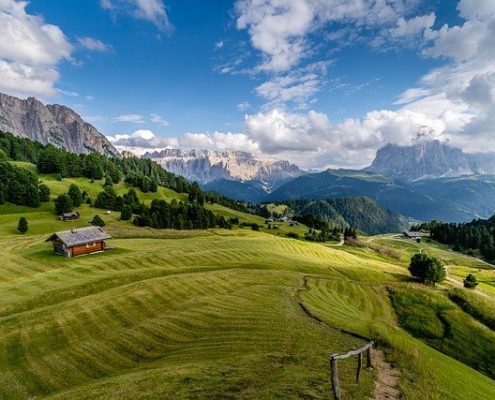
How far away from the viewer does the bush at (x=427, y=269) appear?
7444 cm

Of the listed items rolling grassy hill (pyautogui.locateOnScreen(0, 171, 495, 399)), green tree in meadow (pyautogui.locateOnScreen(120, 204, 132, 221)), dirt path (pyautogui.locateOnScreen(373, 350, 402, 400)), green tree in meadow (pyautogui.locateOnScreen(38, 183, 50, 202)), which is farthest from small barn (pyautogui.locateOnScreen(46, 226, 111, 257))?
green tree in meadow (pyautogui.locateOnScreen(38, 183, 50, 202))

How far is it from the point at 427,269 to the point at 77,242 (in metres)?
73.9

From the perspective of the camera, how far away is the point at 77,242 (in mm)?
74438

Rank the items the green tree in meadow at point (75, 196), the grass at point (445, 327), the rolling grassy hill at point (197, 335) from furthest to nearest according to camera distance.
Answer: the green tree in meadow at point (75, 196), the grass at point (445, 327), the rolling grassy hill at point (197, 335)

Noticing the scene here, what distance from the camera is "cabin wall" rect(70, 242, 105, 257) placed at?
245 feet

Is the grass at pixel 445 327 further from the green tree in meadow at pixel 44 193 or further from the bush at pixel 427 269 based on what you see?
the green tree in meadow at pixel 44 193

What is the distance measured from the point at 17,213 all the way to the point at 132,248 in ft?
269

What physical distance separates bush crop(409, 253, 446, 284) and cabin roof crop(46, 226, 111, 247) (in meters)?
69.5

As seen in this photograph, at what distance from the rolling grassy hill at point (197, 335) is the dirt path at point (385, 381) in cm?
60

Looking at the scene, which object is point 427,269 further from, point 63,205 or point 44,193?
point 44,193

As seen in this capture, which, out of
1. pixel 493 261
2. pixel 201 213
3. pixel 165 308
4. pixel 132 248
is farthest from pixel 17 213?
pixel 493 261

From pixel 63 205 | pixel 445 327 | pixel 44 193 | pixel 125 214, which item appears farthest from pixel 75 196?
pixel 445 327

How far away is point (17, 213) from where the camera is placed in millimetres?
137500

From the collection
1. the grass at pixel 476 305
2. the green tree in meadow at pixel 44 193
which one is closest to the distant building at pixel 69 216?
the green tree in meadow at pixel 44 193
